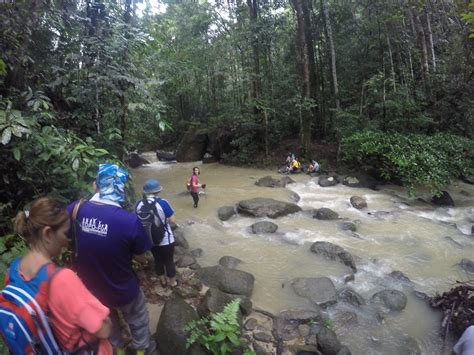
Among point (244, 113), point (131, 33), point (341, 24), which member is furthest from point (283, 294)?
point (341, 24)

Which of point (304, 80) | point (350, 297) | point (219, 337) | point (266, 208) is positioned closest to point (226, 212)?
point (266, 208)

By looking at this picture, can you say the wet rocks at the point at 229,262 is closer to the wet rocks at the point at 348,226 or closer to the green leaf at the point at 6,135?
the wet rocks at the point at 348,226

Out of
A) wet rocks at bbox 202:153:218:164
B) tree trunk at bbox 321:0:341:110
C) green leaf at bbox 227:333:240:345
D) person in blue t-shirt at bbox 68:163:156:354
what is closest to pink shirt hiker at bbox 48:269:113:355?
person in blue t-shirt at bbox 68:163:156:354

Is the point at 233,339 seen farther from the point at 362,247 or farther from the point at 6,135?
the point at 362,247

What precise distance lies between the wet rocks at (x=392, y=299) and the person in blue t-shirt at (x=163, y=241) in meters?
3.17

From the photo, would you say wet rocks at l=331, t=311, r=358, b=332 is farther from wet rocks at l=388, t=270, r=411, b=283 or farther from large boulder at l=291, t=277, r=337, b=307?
wet rocks at l=388, t=270, r=411, b=283

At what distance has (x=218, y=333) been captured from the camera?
3221 mm

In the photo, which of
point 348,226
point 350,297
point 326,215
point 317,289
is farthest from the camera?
point 326,215

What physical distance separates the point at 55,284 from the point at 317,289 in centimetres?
435

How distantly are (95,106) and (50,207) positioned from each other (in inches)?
149

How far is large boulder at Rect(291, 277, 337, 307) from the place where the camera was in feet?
16.0

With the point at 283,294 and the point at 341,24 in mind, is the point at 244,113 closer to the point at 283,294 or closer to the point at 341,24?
the point at 341,24

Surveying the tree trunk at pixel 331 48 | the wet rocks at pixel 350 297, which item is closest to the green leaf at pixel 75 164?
the wet rocks at pixel 350 297

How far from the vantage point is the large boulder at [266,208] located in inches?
338
